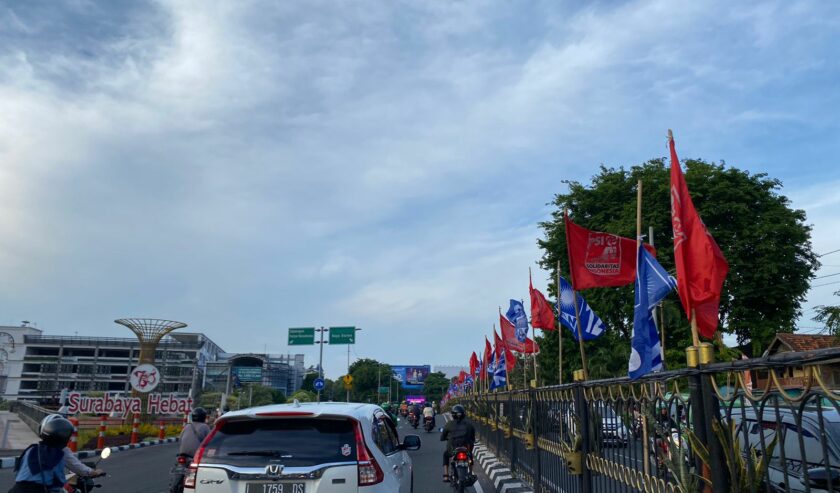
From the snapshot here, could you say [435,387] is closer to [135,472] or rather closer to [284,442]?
[135,472]

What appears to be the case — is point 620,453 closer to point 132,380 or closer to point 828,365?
point 828,365

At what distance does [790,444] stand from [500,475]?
29.7 feet

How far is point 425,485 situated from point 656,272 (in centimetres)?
814

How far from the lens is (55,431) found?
5250mm

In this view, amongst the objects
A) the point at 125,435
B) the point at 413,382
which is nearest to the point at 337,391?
the point at 413,382

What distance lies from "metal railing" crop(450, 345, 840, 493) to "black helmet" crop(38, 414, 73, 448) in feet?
15.5

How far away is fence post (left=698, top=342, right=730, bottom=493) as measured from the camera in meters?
3.50

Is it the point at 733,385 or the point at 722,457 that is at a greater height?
the point at 733,385

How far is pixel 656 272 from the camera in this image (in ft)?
25.6

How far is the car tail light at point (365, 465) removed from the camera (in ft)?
16.2

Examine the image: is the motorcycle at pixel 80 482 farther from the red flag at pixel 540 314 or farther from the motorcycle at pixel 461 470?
the red flag at pixel 540 314

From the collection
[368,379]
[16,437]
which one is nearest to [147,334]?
[16,437]

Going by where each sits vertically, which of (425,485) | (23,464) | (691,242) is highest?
(691,242)

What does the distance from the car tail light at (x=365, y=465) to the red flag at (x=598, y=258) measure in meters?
4.98
